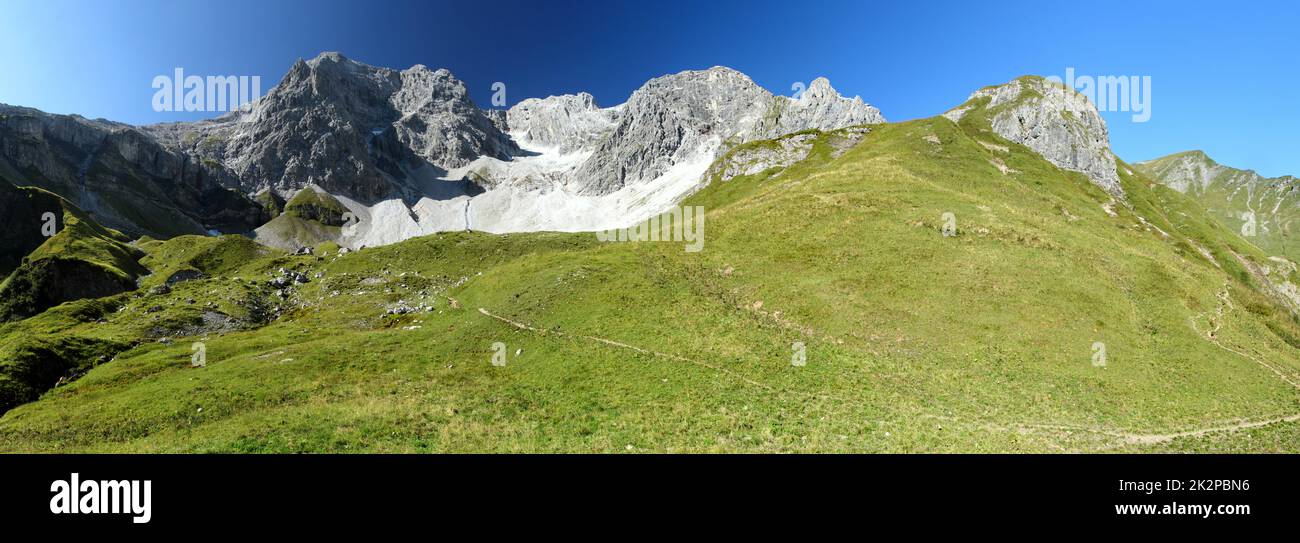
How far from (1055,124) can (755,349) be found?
141 meters

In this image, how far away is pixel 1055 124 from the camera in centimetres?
12162

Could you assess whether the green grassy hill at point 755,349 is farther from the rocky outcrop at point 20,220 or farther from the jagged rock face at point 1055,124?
the rocky outcrop at point 20,220

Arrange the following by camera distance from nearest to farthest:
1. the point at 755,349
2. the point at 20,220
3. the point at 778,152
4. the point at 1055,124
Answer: the point at 755,349 → the point at 1055,124 → the point at 778,152 → the point at 20,220

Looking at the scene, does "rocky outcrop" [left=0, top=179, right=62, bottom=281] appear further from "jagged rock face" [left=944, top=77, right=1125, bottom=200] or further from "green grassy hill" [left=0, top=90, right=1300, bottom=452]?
"jagged rock face" [left=944, top=77, right=1125, bottom=200]

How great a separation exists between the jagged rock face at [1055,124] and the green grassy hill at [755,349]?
49965 millimetres

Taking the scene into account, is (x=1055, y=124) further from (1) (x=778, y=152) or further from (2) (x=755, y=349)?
(2) (x=755, y=349)

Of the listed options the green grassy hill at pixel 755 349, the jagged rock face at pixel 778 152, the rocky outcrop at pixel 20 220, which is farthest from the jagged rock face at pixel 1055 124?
the rocky outcrop at pixel 20 220

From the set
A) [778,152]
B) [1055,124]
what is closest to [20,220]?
[778,152]

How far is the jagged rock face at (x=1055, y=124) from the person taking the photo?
11181cm

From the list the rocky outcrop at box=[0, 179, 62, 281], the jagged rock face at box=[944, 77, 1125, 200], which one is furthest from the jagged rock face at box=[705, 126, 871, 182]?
the rocky outcrop at box=[0, 179, 62, 281]

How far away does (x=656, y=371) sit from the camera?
A: 1217 inches

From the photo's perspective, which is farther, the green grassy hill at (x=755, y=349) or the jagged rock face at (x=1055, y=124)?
the jagged rock face at (x=1055, y=124)

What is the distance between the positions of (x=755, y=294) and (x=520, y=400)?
84.5 ft
